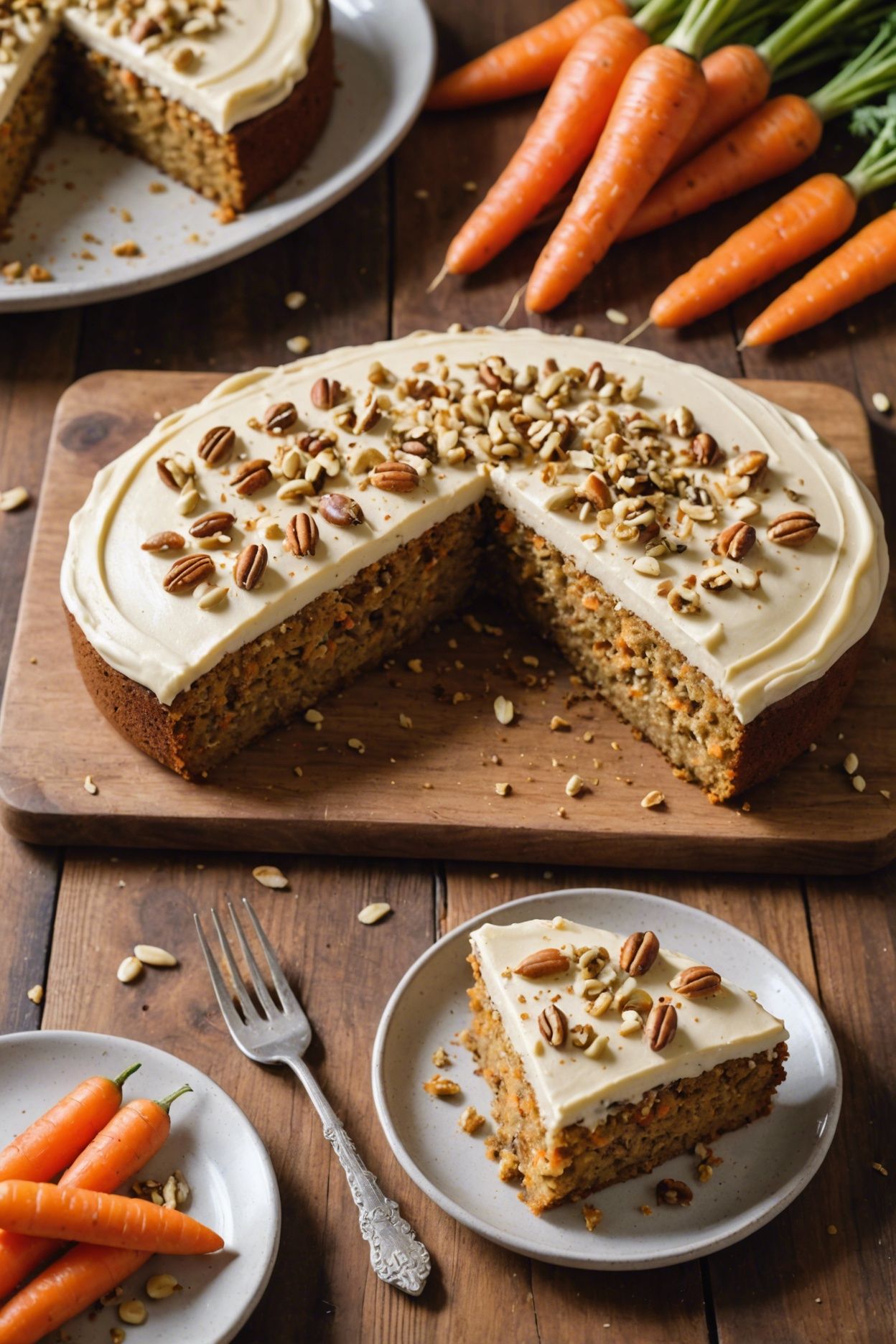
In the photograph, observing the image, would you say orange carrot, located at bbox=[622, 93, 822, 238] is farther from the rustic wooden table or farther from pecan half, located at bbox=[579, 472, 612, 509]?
pecan half, located at bbox=[579, 472, 612, 509]

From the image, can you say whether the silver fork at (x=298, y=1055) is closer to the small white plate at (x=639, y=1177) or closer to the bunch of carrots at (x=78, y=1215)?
the small white plate at (x=639, y=1177)

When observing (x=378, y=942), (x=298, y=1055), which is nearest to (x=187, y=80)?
(x=378, y=942)

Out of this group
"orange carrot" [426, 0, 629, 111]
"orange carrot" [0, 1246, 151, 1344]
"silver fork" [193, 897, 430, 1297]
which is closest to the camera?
"orange carrot" [0, 1246, 151, 1344]

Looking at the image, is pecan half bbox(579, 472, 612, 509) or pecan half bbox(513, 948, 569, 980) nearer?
pecan half bbox(513, 948, 569, 980)

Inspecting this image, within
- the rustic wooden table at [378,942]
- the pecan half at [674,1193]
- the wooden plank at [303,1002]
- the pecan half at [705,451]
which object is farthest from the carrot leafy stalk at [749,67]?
the pecan half at [674,1193]

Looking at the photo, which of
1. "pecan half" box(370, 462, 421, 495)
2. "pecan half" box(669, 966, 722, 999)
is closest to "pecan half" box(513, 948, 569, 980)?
"pecan half" box(669, 966, 722, 999)

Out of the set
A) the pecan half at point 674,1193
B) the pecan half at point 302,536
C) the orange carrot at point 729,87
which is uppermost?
the orange carrot at point 729,87

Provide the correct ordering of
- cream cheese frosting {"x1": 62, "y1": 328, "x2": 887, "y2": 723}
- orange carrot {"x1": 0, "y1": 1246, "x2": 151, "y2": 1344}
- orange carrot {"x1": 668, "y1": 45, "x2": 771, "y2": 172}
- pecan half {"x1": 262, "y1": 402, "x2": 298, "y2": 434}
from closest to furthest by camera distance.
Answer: orange carrot {"x1": 0, "y1": 1246, "x2": 151, "y2": 1344} < cream cheese frosting {"x1": 62, "y1": 328, "x2": 887, "y2": 723} < pecan half {"x1": 262, "y1": 402, "x2": 298, "y2": 434} < orange carrot {"x1": 668, "y1": 45, "x2": 771, "y2": 172}
